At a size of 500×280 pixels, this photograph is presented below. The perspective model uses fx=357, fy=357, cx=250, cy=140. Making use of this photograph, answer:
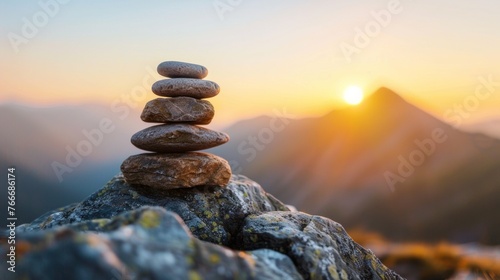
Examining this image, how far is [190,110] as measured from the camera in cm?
1241

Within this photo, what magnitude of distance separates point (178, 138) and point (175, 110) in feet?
3.33

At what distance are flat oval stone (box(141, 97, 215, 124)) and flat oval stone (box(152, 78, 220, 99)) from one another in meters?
0.20

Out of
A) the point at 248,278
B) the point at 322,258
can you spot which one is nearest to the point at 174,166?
the point at 322,258

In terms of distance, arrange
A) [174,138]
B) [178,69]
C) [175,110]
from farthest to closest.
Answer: [178,69] → [175,110] → [174,138]

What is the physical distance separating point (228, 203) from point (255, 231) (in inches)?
107

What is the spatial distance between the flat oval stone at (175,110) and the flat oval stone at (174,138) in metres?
0.25

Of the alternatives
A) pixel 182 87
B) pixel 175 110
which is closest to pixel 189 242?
pixel 175 110

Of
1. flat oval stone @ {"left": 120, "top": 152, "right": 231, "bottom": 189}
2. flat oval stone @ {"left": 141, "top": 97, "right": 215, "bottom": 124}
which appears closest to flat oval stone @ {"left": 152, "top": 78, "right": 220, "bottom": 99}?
flat oval stone @ {"left": 141, "top": 97, "right": 215, "bottom": 124}

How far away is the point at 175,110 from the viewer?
12258 mm

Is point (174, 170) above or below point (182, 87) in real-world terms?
below

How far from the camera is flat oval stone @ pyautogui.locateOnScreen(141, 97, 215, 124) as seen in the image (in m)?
12.2

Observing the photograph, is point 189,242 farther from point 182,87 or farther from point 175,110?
point 182,87

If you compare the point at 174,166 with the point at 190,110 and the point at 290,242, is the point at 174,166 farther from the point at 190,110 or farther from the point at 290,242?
the point at 290,242

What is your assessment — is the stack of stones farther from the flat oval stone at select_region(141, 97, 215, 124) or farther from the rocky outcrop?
the rocky outcrop
